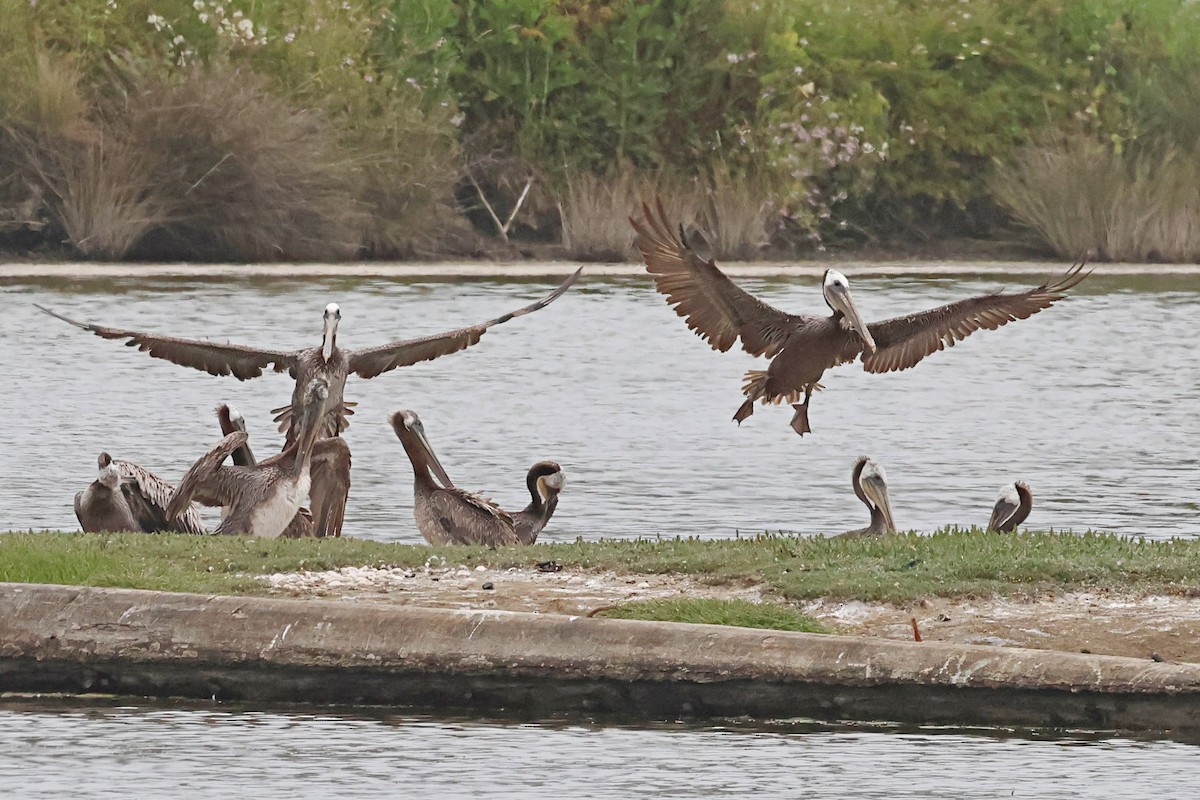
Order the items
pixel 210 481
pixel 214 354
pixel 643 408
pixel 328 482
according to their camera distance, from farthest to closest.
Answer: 1. pixel 643 408
2. pixel 214 354
3. pixel 328 482
4. pixel 210 481

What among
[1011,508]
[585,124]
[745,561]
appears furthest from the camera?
[585,124]

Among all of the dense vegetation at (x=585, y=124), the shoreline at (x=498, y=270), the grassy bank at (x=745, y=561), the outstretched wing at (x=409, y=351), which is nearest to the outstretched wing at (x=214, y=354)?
the outstretched wing at (x=409, y=351)

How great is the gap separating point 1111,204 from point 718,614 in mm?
30001

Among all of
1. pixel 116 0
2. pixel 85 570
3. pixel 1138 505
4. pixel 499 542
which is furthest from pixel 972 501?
pixel 116 0

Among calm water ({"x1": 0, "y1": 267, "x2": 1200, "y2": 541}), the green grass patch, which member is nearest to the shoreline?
calm water ({"x1": 0, "y1": 267, "x2": 1200, "y2": 541})

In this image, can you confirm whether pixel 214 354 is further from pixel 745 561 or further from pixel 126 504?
pixel 745 561

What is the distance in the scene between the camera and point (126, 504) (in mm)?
11852

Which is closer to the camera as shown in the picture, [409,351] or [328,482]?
[328,482]

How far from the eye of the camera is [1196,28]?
43.1 meters

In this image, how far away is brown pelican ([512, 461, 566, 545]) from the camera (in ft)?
40.9

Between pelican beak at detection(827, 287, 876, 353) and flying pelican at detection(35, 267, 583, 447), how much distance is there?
4.15 ft

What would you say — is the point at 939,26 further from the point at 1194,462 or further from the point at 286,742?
the point at 286,742

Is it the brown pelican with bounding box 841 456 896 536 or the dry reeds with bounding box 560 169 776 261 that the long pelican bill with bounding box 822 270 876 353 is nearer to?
the brown pelican with bounding box 841 456 896 536

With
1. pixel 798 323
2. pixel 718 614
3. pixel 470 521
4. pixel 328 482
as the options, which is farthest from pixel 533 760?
pixel 798 323
